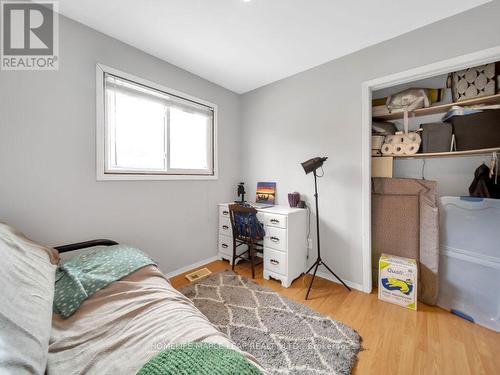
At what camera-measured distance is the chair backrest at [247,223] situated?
92.1 inches

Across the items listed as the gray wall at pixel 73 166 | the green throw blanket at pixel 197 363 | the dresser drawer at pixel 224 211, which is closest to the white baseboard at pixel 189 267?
the gray wall at pixel 73 166

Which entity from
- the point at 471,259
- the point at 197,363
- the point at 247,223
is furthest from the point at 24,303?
the point at 471,259

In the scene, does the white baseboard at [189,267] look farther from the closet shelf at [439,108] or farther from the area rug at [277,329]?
the closet shelf at [439,108]

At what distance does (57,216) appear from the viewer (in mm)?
1644

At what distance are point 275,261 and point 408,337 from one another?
1.22 metres

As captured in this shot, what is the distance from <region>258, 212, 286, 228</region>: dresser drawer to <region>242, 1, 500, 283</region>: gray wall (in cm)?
50

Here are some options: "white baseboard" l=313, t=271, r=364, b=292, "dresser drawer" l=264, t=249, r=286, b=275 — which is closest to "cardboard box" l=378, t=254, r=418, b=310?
"white baseboard" l=313, t=271, r=364, b=292

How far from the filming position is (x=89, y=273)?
1272 millimetres

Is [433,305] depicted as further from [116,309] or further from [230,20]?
[230,20]

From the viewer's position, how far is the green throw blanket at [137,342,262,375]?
0.62 metres

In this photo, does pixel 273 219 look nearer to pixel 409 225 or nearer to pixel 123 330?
pixel 409 225

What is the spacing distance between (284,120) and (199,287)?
2273 millimetres

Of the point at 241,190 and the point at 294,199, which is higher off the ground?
the point at 241,190

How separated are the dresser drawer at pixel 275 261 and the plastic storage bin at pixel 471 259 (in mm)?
1439
